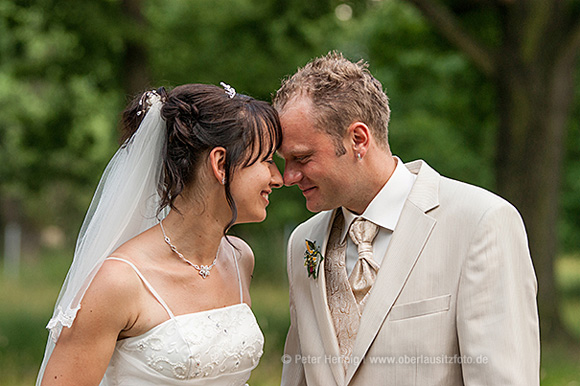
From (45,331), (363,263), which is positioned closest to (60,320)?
(363,263)

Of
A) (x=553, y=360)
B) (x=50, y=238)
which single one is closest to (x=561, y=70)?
(x=553, y=360)

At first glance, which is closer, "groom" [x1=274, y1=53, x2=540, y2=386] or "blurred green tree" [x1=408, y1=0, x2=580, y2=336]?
"groom" [x1=274, y1=53, x2=540, y2=386]

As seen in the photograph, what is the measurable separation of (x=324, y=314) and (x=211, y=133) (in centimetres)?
97

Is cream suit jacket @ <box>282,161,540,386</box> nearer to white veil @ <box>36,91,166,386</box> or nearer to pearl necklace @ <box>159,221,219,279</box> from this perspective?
pearl necklace @ <box>159,221,219,279</box>

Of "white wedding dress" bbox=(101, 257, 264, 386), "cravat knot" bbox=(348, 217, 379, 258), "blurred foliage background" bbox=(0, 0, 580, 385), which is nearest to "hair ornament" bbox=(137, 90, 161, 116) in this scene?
"white wedding dress" bbox=(101, 257, 264, 386)

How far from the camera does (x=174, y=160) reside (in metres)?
3.34

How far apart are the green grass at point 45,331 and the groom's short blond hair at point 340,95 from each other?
17.8 feet

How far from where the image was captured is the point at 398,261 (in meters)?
3.16

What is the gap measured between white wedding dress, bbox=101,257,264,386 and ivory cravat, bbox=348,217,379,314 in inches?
24.3

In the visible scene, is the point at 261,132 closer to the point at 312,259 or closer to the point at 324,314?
the point at 312,259

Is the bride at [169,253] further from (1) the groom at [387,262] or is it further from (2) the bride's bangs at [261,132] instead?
(1) the groom at [387,262]

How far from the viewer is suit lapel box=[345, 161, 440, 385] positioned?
3.11 m

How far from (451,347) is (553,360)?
23.9 ft

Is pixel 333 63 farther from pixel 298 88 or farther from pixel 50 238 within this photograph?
pixel 50 238
